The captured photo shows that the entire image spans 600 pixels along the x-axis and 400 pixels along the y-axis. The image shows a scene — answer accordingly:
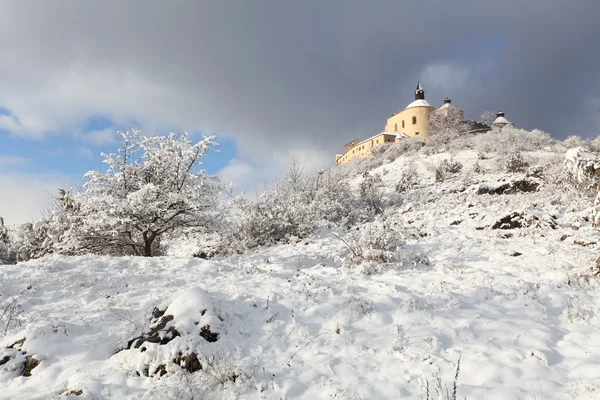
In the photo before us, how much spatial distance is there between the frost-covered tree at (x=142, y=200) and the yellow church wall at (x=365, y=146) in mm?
50314

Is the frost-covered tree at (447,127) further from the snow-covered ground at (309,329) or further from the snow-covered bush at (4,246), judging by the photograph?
the snow-covered bush at (4,246)

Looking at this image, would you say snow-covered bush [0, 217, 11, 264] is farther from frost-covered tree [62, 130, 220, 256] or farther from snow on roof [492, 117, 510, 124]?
snow on roof [492, 117, 510, 124]

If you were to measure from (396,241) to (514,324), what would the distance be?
195 inches

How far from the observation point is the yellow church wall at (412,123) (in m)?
64.8

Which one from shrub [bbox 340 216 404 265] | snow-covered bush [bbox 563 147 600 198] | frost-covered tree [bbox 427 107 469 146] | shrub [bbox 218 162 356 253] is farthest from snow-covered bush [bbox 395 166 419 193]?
frost-covered tree [bbox 427 107 469 146]

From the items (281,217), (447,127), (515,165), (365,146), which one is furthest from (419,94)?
(281,217)

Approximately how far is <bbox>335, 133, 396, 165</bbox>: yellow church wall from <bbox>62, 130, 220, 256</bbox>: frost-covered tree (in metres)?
50.3

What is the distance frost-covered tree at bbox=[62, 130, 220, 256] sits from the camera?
11250 millimetres

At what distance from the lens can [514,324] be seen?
5.09 m

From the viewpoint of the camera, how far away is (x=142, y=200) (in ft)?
36.4

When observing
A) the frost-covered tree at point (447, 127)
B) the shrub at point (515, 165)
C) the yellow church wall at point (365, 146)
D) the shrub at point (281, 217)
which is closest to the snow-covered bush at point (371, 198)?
the shrub at point (281, 217)

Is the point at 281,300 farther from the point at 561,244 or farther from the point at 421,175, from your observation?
the point at 421,175

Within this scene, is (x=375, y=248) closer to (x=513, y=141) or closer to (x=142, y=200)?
(x=142, y=200)

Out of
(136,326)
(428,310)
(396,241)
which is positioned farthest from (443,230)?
(136,326)
